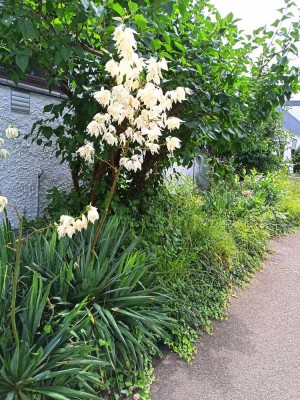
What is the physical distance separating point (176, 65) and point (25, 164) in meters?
2.20

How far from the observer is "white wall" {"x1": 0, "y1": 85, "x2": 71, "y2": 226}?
12.6ft

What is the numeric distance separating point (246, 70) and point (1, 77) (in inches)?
101

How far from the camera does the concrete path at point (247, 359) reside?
2.46 meters

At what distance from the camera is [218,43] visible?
2871 mm

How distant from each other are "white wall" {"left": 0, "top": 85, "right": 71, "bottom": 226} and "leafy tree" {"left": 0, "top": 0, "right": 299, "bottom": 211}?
63 centimetres

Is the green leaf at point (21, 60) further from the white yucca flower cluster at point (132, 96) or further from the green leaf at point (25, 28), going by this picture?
the white yucca flower cluster at point (132, 96)

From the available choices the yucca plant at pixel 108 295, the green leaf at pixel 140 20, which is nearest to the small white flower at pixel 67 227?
the yucca plant at pixel 108 295

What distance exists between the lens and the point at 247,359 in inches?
111

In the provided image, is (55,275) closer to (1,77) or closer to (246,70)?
(1,77)

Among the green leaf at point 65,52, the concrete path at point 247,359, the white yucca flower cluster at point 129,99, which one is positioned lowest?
the concrete path at point 247,359

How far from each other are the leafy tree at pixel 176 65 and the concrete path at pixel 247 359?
5.71ft

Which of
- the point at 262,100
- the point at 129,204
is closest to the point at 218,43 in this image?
the point at 262,100

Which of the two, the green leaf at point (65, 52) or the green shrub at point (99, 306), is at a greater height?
the green leaf at point (65, 52)

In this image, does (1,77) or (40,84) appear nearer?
(1,77)
